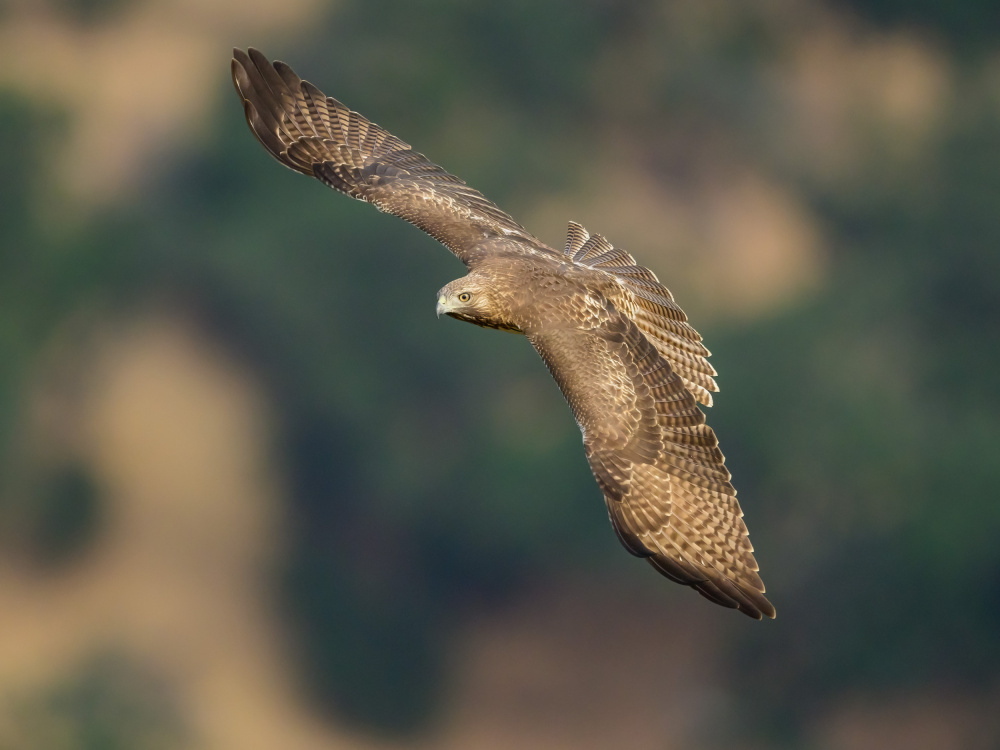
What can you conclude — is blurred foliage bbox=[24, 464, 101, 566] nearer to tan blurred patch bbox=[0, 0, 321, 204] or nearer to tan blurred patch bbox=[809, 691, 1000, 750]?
tan blurred patch bbox=[0, 0, 321, 204]

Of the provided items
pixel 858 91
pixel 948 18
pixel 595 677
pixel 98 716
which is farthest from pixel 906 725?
pixel 948 18

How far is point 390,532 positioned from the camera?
45.1 meters

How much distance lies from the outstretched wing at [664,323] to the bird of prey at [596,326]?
0.01 meters

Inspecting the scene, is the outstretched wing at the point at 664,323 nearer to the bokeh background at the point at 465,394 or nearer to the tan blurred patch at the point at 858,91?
the bokeh background at the point at 465,394

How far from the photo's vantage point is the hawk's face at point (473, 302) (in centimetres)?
1216

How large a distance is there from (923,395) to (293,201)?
21.9 metres

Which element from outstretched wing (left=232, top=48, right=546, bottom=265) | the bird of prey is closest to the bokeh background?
outstretched wing (left=232, top=48, right=546, bottom=265)

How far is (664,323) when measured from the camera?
13188 mm

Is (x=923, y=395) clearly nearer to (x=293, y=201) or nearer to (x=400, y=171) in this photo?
(x=293, y=201)

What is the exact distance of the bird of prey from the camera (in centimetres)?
1100

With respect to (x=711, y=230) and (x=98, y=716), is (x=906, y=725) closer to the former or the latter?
(x=711, y=230)

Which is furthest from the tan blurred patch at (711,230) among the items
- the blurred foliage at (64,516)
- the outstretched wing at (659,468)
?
the outstretched wing at (659,468)

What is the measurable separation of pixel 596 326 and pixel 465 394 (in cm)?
3519

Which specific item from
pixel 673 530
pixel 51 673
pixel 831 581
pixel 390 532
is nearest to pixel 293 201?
pixel 390 532
